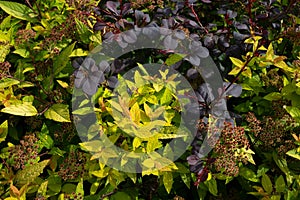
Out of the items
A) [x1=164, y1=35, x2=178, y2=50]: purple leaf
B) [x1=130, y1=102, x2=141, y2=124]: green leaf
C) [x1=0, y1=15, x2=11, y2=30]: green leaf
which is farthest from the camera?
[x1=0, y1=15, x2=11, y2=30]: green leaf

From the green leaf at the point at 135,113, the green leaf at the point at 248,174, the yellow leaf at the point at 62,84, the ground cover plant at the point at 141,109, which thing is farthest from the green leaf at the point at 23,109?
the green leaf at the point at 248,174

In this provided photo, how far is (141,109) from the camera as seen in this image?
5.21 feet

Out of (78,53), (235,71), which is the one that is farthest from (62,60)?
(235,71)

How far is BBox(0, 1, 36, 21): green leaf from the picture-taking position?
1.86 meters

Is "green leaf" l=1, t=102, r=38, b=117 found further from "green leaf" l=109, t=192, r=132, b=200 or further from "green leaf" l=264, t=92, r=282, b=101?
"green leaf" l=264, t=92, r=282, b=101

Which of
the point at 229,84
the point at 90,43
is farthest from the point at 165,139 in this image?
the point at 90,43

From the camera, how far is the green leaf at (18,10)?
186cm

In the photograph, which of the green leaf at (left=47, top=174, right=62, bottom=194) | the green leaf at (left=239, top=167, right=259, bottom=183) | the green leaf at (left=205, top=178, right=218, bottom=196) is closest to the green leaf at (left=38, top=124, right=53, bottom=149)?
the green leaf at (left=47, top=174, right=62, bottom=194)

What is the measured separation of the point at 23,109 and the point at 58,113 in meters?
0.12

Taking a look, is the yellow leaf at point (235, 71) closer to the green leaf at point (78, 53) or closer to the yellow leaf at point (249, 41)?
the yellow leaf at point (249, 41)

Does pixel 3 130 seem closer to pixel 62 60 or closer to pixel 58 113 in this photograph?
pixel 58 113

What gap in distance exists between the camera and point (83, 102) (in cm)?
157

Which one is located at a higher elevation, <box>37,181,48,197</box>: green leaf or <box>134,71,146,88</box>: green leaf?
<box>134,71,146,88</box>: green leaf

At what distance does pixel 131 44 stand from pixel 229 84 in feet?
1.32
